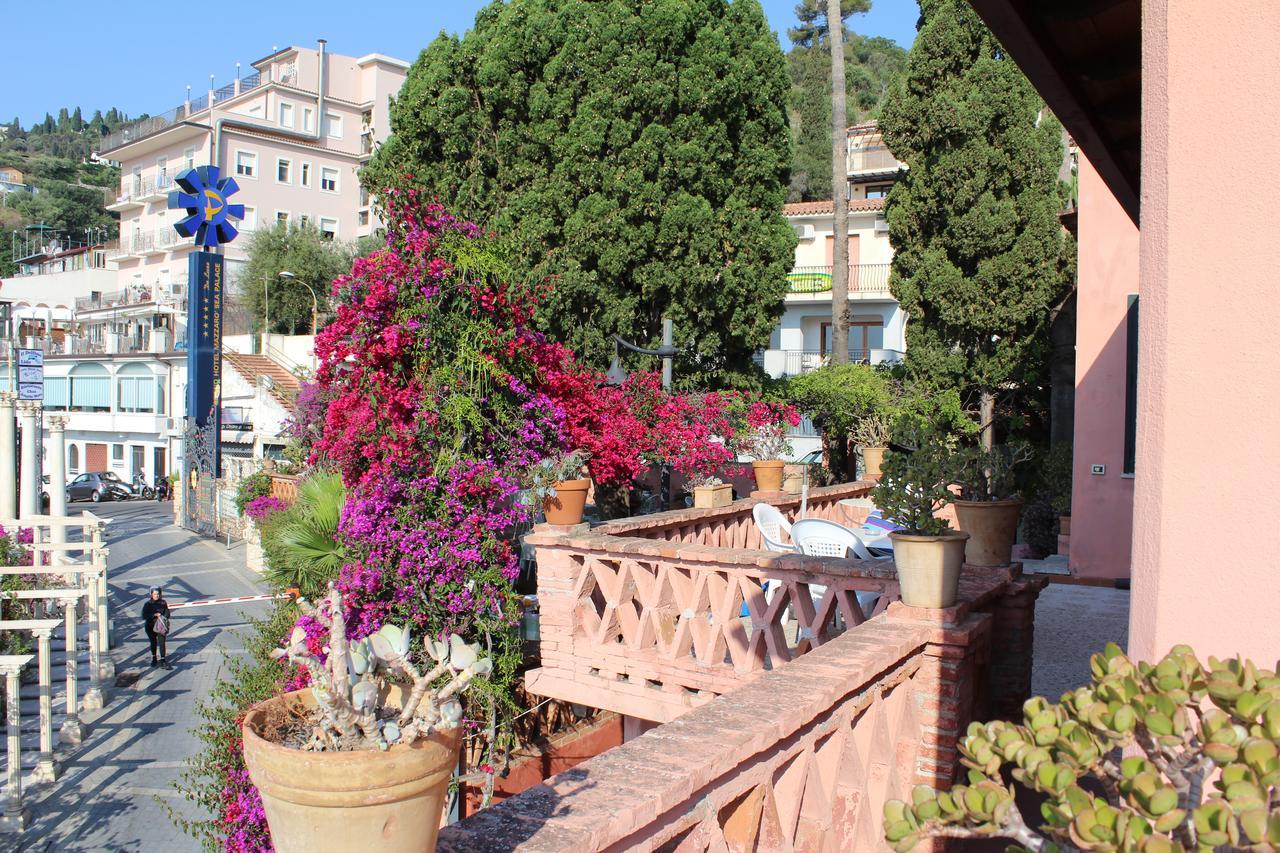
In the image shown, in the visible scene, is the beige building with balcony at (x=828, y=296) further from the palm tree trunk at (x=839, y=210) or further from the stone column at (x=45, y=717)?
the stone column at (x=45, y=717)

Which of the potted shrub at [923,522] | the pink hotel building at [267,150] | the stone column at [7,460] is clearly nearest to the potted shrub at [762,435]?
the potted shrub at [923,522]

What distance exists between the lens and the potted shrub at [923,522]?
4496 mm

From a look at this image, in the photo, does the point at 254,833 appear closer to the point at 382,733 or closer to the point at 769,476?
the point at 382,733

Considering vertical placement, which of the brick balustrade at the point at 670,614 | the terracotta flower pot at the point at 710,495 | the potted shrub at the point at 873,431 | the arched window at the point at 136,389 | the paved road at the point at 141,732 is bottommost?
the paved road at the point at 141,732

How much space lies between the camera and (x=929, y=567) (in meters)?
4.48

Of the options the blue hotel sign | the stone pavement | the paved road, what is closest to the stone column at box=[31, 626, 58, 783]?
the paved road

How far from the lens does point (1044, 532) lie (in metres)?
15.4

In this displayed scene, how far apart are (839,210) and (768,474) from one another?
42.9ft

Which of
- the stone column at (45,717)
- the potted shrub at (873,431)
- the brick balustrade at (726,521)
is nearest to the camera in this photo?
the brick balustrade at (726,521)

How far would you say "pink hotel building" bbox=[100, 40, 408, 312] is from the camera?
50531 millimetres

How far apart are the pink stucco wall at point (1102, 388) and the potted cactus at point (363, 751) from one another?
37.3 ft

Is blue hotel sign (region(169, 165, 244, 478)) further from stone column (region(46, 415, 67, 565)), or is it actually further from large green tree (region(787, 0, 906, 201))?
large green tree (region(787, 0, 906, 201))

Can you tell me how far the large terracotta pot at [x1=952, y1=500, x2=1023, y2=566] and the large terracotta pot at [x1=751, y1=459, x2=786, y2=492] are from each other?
4.87m

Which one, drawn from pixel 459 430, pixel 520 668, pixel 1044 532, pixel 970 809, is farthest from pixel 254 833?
pixel 1044 532
